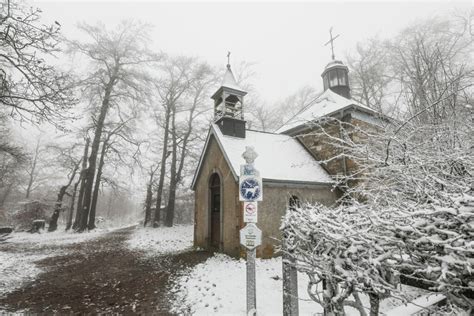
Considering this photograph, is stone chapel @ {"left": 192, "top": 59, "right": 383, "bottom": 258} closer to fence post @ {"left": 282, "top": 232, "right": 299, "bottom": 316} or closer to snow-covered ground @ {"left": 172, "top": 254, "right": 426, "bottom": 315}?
snow-covered ground @ {"left": 172, "top": 254, "right": 426, "bottom": 315}

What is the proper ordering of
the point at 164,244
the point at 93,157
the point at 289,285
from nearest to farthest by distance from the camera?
the point at 289,285 < the point at 164,244 < the point at 93,157

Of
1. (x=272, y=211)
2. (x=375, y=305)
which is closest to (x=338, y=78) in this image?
(x=272, y=211)

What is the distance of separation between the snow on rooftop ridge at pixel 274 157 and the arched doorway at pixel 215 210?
1866mm

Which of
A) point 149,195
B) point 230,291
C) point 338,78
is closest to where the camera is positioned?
point 230,291

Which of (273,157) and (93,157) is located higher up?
(93,157)

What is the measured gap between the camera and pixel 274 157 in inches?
490

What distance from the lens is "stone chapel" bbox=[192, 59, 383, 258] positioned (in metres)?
10.4

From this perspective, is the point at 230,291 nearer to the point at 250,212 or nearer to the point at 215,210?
the point at 250,212

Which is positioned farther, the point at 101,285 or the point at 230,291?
the point at 101,285

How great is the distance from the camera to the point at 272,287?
656 cm

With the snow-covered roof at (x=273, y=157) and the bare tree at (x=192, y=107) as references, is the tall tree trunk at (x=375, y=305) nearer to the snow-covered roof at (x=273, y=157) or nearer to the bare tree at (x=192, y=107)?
the snow-covered roof at (x=273, y=157)

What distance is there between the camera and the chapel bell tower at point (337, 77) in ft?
58.2

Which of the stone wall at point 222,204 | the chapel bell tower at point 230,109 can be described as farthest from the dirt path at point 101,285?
the chapel bell tower at point 230,109

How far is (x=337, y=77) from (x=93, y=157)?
20112 millimetres
